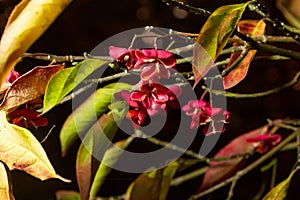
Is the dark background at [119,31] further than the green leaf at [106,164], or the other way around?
the dark background at [119,31]

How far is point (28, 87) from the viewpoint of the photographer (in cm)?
61

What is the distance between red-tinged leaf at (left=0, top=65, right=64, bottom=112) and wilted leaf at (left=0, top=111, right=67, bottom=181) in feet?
0.11

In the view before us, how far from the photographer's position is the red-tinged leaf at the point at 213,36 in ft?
1.85

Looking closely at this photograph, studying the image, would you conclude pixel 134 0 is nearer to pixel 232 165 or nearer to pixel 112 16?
pixel 112 16

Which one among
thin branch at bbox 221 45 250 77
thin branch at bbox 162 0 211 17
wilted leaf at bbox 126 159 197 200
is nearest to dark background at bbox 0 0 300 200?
wilted leaf at bbox 126 159 197 200

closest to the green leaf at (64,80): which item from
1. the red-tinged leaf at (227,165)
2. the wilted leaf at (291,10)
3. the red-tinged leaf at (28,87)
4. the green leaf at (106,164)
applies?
the red-tinged leaf at (28,87)

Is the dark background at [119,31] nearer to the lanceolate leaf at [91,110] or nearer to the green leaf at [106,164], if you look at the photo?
the green leaf at [106,164]

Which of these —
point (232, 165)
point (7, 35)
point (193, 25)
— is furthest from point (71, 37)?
point (7, 35)

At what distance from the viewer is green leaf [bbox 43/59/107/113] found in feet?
1.97

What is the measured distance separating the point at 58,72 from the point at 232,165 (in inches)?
19.8

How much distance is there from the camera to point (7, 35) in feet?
1.49

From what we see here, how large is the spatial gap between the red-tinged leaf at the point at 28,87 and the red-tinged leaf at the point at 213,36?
0.15 meters

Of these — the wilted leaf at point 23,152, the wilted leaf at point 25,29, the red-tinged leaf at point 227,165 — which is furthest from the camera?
the red-tinged leaf at point 227,165

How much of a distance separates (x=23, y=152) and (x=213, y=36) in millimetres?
223
